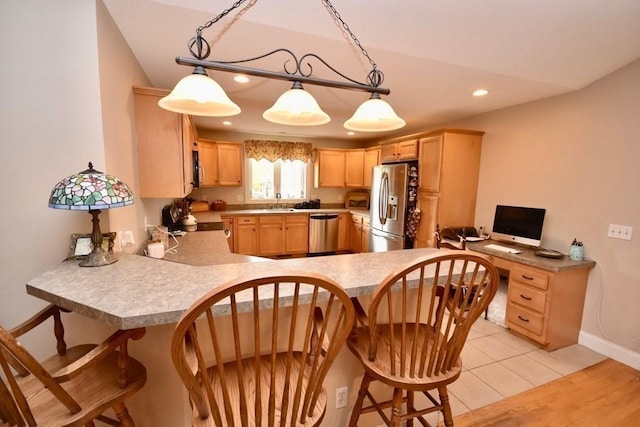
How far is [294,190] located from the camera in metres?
5.75

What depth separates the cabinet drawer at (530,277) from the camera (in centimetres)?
239

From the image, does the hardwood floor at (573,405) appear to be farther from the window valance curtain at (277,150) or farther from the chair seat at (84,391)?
the window valance curtain at (277,150)

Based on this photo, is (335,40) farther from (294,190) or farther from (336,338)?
(294,190)

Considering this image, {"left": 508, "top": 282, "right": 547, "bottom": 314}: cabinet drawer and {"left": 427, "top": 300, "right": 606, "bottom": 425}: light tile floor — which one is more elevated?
{"left": 508, "top": 282, "right": 547, "bottom": 314}: cabinet drawer

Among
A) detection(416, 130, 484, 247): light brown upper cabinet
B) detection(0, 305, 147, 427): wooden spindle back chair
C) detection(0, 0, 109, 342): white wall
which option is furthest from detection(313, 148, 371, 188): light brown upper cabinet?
detection(0, 305, 147, 427): wooden spindle back chair

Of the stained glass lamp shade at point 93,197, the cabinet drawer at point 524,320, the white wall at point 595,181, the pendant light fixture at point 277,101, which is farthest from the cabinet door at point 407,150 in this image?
the stained glass lamp shade at point 93,197

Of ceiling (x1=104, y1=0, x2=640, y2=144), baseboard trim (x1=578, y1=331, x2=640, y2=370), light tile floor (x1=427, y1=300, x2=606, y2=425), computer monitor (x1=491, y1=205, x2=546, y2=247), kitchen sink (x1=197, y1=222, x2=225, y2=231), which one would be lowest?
light tile floor (x1=427, y1=300, x2=606, y2=425)

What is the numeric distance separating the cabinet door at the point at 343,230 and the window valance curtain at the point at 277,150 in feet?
4.56

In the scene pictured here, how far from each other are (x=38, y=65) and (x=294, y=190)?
451 centimetres

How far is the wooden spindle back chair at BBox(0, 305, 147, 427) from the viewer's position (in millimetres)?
749

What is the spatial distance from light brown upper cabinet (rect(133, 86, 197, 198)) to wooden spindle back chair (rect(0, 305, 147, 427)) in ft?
3.75

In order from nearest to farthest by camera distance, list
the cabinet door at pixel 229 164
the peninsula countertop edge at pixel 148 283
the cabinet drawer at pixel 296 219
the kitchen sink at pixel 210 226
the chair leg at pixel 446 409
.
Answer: the peninsula countertop edge at pixel 148 283, the chair leg at pixel 446 409, the kitchen sink at pixel 210 226, the cabinet door at pixel 229 164, the cabinet drawer at pixel 296 219

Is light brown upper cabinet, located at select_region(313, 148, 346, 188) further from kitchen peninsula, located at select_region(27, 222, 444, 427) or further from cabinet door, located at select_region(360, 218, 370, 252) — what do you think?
kitchen peninsula, located at select_region(27, 222, 444, 427)

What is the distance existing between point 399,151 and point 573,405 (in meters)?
3.23
